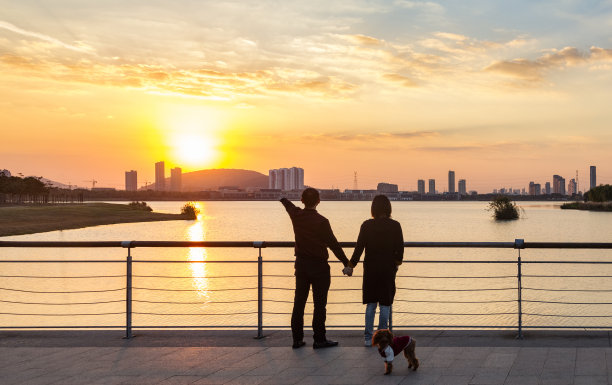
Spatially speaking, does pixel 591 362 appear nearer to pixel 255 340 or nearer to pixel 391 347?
pixel 391 347

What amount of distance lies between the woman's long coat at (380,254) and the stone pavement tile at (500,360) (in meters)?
1.32

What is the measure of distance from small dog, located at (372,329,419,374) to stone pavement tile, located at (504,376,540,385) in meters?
0.94

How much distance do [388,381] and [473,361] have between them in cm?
117

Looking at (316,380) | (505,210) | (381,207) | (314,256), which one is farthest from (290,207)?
(505,210)

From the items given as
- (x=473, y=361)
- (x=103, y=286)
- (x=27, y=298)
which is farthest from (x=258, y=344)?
(x=103, y=286)

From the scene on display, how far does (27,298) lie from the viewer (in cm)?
2520

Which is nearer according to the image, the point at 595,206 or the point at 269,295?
the point at 269,295

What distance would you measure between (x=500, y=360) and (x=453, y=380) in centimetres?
96

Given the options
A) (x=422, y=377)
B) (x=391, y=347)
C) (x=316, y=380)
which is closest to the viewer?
(x=316, y=380)

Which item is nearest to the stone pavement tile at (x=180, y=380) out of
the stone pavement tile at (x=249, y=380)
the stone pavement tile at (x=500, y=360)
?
the stone pavement tile at (x=249, y=380)

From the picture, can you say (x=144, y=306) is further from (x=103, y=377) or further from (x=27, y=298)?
(x=103, y=377)

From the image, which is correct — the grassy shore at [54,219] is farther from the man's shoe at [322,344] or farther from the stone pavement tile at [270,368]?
the stone pavement tile at [270,368]

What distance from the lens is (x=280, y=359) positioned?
22.0 ft

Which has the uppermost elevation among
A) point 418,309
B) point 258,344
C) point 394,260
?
point 394,260
